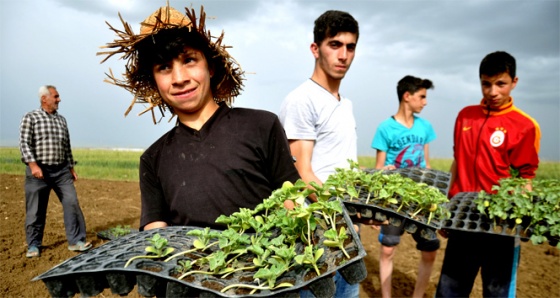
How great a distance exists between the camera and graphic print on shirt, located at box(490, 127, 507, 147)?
286cm

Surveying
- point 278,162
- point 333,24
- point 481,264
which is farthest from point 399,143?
point 278,162

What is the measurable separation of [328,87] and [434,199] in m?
1.13

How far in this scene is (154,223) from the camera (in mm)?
1810

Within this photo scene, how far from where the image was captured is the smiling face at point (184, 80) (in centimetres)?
176

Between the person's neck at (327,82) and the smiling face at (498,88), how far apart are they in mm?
1225

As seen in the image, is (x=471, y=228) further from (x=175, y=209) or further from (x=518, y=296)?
(x=518, y=296)

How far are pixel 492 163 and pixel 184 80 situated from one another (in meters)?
2.47

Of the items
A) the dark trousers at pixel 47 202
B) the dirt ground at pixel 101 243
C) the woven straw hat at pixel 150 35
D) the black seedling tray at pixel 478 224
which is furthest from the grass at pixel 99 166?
the black seedling tray at pixel 478 224

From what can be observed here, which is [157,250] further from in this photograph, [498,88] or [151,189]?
[498,88]

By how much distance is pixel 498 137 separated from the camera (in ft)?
9.44

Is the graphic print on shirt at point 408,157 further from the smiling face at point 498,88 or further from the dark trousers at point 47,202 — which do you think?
the dark trousers at point 47,202

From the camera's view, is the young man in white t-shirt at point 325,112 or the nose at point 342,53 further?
the nose at point 342,53

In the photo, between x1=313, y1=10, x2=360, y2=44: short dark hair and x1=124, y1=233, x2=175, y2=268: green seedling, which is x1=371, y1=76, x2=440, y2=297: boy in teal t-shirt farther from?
x1=124, y1=233, x2=175, y2=268: green seedling

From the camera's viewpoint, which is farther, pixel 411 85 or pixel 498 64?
pixel 411 85
